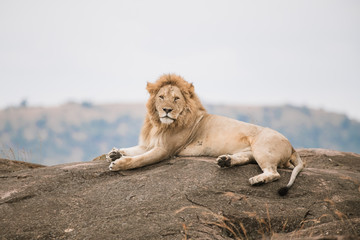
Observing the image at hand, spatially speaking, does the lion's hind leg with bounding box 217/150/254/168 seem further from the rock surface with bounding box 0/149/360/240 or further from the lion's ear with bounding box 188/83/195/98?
the lion's ear with bounding box 188/83/195/98

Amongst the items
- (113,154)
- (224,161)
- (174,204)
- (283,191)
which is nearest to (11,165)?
(113,154)

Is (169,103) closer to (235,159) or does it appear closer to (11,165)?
(235,159)

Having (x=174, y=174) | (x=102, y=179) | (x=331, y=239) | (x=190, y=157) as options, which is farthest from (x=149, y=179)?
(x=331, y=239)

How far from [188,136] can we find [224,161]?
114 centimetres

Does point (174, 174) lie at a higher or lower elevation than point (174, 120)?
lower

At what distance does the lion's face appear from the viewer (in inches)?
215

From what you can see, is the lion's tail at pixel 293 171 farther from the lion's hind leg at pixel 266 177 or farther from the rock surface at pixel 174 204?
the lion's hind leg at pixel 266 177

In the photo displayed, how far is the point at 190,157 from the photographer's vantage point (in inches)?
218

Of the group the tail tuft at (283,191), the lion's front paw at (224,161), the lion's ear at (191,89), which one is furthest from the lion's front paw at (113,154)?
the tail tuft at (283,191)

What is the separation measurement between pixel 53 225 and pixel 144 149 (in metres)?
2.43

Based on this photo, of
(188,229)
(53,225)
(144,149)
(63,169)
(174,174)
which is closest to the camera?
(188,229)

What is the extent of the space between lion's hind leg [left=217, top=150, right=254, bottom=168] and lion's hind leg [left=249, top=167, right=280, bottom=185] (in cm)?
37

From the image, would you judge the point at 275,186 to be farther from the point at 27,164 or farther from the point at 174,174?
the point at 27,164

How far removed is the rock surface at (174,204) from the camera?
350 centimetres
